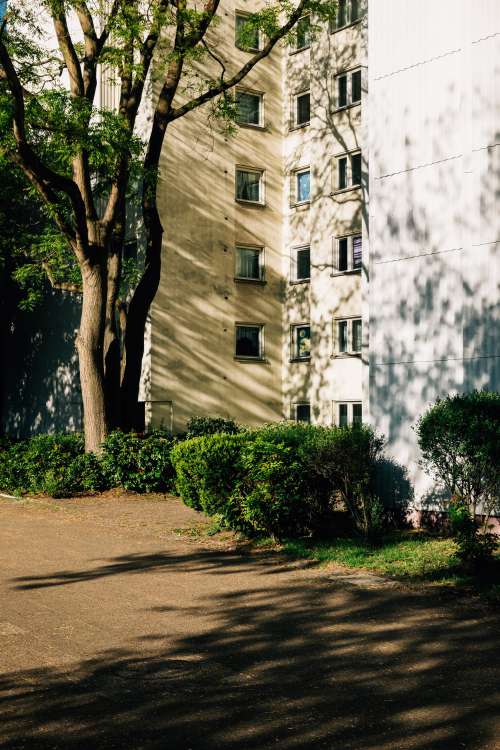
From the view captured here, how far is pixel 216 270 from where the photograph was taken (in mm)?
31125

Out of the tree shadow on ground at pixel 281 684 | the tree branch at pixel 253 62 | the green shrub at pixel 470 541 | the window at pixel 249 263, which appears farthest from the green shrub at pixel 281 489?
the window at pixel 249 263

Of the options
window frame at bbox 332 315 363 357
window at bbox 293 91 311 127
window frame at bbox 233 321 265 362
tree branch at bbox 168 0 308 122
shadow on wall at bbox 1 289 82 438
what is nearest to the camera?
tree branch at bbox 168 0 308 122

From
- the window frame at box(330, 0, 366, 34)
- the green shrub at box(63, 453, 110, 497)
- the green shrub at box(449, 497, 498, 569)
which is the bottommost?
the green shrub at box(449, 497, 498, 569)

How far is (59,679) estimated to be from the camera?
6.01 m

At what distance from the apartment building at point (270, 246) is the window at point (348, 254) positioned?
0.16 ft

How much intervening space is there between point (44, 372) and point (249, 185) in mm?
11079

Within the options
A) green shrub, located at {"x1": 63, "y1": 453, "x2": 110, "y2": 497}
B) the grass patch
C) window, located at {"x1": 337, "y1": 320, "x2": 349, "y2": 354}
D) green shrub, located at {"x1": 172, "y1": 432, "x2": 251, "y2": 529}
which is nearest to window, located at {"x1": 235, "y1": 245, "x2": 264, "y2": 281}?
window, located at {"x1": 337, "y1": 320, "x2": 349, "y2": 354}

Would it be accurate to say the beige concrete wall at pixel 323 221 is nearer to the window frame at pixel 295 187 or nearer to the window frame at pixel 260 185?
the window frame at pixel 295 187

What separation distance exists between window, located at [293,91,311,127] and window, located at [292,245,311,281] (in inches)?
185

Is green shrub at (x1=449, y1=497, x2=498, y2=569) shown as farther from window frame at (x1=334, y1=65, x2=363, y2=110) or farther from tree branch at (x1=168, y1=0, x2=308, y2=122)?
window frame at (x1=334, y1=65, x2=363, y2=110)

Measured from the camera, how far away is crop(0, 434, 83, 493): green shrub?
1934cm

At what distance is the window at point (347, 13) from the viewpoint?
30.0 metres

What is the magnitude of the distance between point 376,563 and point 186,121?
23.1m

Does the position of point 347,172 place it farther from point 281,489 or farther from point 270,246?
point 281,489
